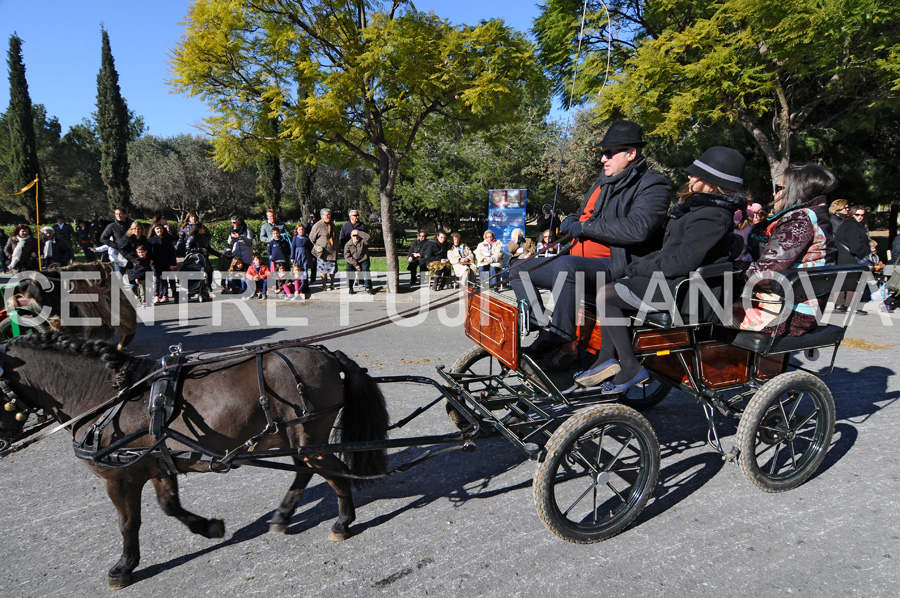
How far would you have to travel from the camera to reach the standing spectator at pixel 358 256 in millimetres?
13000

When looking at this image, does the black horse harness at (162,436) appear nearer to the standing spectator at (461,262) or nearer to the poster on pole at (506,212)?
the standing spectator at (461,262)

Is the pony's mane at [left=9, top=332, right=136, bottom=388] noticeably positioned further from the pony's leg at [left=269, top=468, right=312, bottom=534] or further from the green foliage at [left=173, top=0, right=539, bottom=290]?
the green foliage at [left=173, top=0, right=539, bottom=290]

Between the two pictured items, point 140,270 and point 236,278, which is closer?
point 140,270

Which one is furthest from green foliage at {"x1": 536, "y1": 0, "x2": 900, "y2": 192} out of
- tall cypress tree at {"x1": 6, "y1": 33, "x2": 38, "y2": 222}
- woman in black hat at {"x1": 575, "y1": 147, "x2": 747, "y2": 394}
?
tall cypress tree at {"x1": 6, "y1": 33, "x2": 38, "y2": 222}

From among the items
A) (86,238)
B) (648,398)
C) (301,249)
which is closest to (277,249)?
(301,249)

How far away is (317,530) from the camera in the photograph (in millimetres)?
3217

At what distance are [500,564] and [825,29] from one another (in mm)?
12124

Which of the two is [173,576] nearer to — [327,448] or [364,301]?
[327,448]

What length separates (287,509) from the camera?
319 centimetres

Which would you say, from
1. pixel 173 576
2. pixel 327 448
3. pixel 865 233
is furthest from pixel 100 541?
pixel 865 233

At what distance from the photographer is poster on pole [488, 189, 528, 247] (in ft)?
48.7

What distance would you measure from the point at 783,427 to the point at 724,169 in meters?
1.89

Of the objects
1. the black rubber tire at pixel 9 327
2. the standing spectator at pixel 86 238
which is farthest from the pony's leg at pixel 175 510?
the standing spectator at pixel 86 238

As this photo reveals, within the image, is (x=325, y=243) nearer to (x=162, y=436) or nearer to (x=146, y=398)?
(x=146, y=398)
